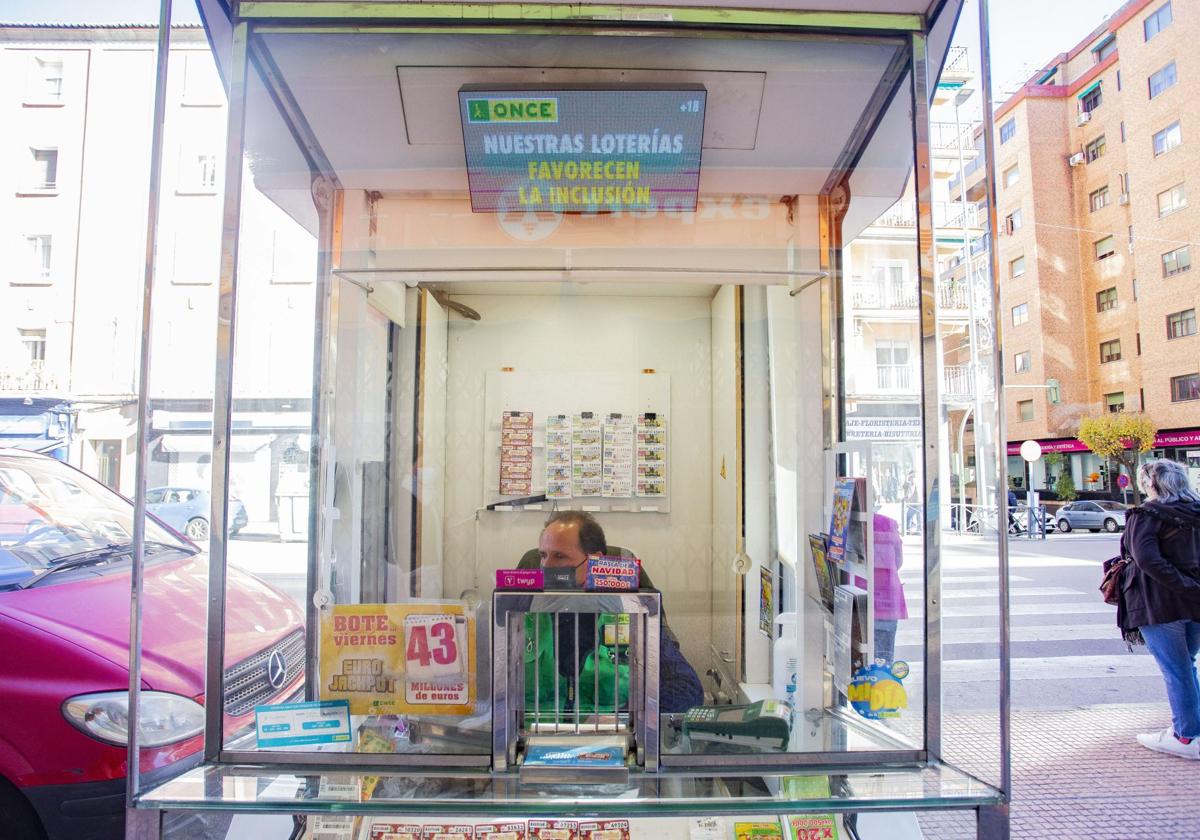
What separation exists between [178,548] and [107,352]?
29.9 ft

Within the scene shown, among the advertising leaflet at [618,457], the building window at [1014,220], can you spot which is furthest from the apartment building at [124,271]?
the building window at [1014,220]

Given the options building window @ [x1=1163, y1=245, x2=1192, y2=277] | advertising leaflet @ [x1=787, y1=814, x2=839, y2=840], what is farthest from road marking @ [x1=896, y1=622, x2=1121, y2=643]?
building window @ [x1=1163, y1=245, x2=1192, y2=277]

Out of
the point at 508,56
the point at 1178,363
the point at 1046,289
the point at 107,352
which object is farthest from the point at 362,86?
the point at 1046,289

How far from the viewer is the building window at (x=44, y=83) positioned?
9.06m

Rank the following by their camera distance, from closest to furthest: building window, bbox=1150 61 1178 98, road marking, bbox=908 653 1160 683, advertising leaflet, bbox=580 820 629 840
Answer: advertising leaflet, bbox=580 820 629 840 → road marking, bbox=908 653 1160 683 → building window, bbox=1150 61 1178 98

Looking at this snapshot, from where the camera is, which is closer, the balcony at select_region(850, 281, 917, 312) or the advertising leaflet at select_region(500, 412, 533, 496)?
the balcony at select_region(850, 281, 917, 312)

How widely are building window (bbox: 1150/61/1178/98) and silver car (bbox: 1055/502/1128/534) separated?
44.3 feet

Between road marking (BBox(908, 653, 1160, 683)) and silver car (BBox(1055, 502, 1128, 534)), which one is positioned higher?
silver car (BBox(1055, 502, 1128, 534))

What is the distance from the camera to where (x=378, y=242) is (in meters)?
2.73

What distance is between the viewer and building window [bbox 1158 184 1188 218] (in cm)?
2292

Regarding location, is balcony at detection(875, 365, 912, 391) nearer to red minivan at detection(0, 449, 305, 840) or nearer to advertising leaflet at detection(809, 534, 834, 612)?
advertising leaflet at detection(809, 534, 834, 612)

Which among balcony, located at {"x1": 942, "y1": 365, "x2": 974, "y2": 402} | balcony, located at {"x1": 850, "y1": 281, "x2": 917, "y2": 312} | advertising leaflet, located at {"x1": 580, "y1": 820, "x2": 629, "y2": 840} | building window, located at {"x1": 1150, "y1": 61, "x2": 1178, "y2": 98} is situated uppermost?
building window, located at {"x1": 1150, "y1": 61, "x2": 1178, "y2": 98}

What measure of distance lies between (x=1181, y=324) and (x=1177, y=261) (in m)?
2.06

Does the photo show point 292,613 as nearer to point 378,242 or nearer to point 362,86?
point 378,242
